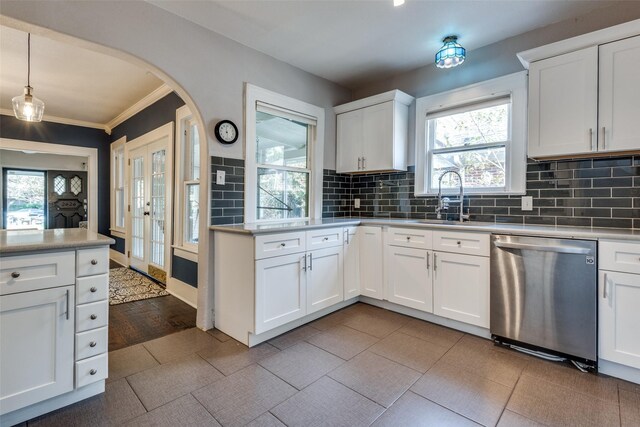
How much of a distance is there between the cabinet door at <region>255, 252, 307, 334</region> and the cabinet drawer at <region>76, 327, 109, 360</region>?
91cm

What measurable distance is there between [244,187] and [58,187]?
22.4 feet

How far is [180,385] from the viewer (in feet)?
5.80

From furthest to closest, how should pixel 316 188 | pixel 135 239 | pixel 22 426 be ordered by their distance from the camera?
pixel 135 239 < pixel 316 188 < pixel 22 426

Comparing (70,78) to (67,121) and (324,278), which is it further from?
(324,278)

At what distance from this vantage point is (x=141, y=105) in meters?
4.30

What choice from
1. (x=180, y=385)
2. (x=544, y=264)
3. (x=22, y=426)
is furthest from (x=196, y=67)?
(x=544, y=264)

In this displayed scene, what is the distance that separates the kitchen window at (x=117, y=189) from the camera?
5301 mm

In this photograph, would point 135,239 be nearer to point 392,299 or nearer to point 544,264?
point 392,299

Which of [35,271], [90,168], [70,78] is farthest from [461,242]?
[90,168]

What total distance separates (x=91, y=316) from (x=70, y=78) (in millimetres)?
3361

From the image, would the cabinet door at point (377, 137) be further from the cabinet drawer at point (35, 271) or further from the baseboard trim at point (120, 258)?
the baseboard trim at point (120, 258)

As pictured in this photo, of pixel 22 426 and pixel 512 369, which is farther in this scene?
pixel 512 369

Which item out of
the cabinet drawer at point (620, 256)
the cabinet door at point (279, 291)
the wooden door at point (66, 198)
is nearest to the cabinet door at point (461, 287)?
the cabinet drawer at point (620, 256)

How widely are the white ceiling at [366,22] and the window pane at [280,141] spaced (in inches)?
25.0
